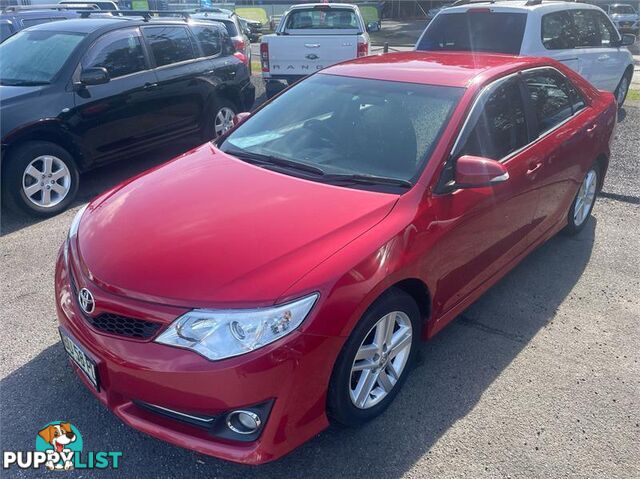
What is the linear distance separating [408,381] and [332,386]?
0.84m

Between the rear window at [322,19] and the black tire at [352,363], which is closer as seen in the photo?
the black tire at [352,363]

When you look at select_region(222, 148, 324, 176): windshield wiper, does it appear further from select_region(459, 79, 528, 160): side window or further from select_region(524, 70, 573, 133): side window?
select_region(524, 70, 573, 133): side window

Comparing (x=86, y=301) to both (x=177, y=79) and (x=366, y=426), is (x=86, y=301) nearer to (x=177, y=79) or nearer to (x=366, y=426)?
(x=366, y=426)

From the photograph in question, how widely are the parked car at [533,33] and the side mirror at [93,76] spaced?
420 cm

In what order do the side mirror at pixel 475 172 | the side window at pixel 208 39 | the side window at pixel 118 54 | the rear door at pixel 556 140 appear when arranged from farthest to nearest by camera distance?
the side window at pixel 208 39 → the side window at pixel 118 54 → the rear door at pixel 556 140 → the side mirror at pixel 475 172

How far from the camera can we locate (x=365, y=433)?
9.00 feet

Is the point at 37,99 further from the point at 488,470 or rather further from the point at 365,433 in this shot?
the point at 488,470

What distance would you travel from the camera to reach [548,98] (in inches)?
161

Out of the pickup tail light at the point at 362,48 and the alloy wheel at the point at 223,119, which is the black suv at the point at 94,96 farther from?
the pickup tail light at the point at 362,48

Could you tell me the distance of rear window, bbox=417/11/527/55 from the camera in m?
6.91

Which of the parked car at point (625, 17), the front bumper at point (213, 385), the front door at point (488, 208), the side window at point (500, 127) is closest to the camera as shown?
the front bumper at point (213, 385)

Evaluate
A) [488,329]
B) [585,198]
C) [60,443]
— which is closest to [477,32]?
[585,198]

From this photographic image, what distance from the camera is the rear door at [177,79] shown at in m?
6.53

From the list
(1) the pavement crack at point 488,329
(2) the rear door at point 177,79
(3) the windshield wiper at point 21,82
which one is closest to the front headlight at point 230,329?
(1) the pavement crack at point 488,329
